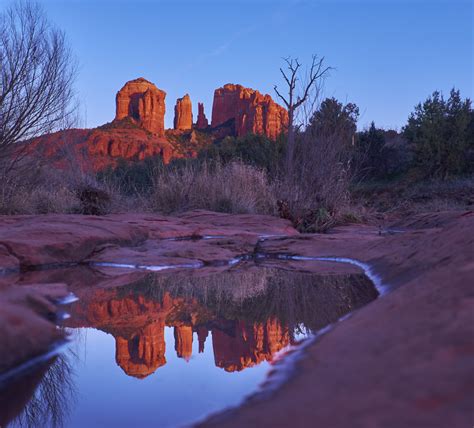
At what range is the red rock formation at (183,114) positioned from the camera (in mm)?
84375

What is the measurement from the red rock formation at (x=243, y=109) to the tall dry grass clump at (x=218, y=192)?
220 feet

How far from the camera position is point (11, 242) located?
3504 mm

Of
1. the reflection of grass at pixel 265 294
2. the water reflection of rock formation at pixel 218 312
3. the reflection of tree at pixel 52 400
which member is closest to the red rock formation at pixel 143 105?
the reflection of grass at pixel 265 294

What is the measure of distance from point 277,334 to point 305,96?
8.30m

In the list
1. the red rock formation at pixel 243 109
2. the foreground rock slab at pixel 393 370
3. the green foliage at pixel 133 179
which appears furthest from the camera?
the red rock formation at pixel 243 109

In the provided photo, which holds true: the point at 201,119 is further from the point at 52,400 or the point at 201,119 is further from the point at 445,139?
the point at 52,400

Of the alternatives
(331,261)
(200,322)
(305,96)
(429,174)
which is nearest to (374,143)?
(429,174)

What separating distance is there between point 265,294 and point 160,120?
81.0 m

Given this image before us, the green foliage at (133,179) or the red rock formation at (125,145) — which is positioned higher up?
the red rock formation at (125,145)

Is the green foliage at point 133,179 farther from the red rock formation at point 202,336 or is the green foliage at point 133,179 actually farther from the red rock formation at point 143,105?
the red rock formation at point 143,105

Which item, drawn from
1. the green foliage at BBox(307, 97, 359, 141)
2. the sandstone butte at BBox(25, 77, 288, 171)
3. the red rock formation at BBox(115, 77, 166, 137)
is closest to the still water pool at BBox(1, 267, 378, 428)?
the green foliage at BBox(307, 97, 359, 141)

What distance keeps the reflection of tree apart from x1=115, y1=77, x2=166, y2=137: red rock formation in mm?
77331

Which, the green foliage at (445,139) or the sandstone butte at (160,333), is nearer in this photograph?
the sandstone butte at (160,333)

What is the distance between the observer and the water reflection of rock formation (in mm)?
1461
